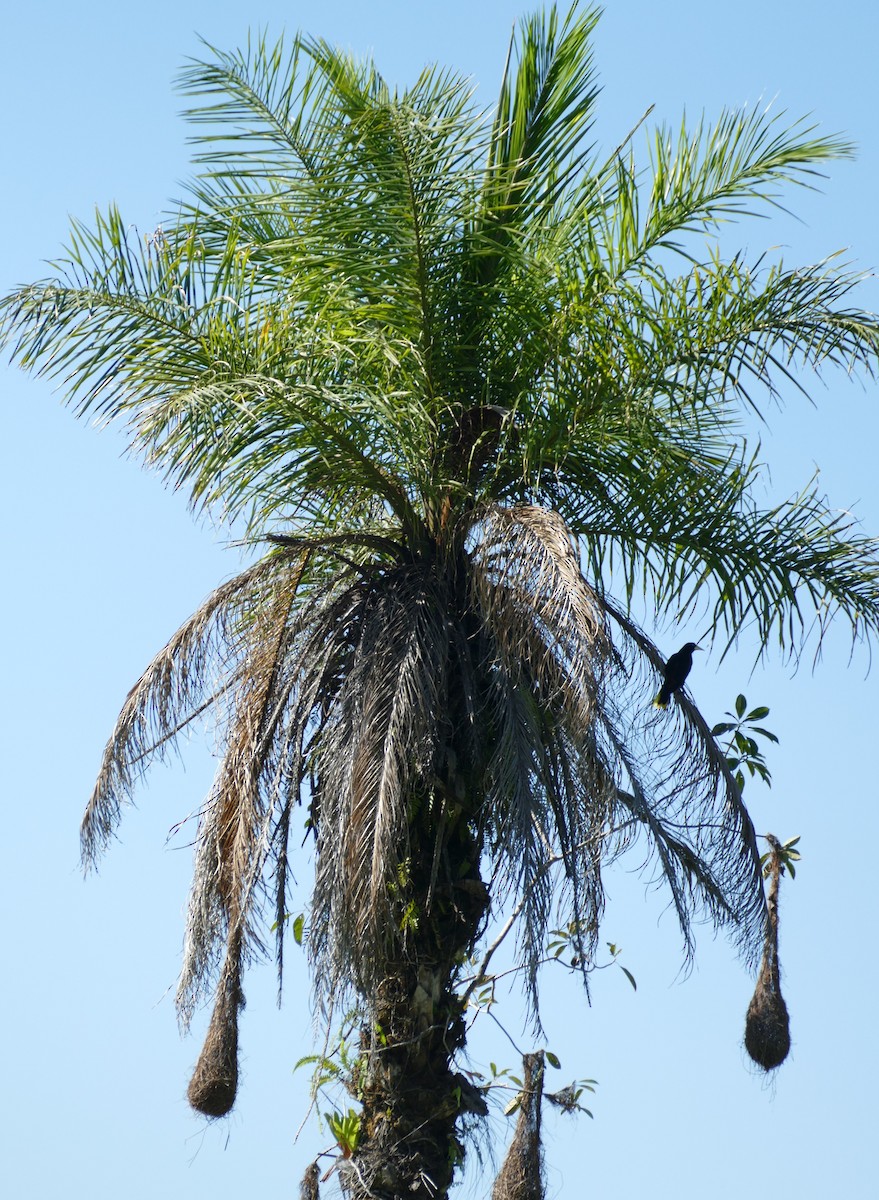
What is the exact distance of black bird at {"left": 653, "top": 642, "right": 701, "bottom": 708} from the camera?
901 cm

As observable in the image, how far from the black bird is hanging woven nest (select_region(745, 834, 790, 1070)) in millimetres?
1185

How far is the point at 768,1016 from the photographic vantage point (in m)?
8.94

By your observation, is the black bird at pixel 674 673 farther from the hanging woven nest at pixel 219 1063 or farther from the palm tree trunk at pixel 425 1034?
the hanging woven nest at pixel 219 1063

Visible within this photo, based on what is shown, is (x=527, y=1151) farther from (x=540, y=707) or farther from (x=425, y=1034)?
(x=540, y=707)

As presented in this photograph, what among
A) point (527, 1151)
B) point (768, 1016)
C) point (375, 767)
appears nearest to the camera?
point (375, 767)

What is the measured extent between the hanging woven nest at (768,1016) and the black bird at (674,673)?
1.18 m

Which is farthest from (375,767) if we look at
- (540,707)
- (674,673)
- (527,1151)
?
(527,1151)

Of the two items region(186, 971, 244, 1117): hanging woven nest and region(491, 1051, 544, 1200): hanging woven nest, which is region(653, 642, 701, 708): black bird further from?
region(186, 971, 244, 1117): hanging woven nest

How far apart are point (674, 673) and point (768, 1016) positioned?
178 cm

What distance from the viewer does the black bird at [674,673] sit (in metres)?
9.01

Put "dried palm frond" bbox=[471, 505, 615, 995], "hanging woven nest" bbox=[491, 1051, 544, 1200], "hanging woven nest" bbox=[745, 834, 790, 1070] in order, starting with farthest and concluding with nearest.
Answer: "hanging woven nest" bbox=[745, 834, 790, 1070] < "hanging woven nest" bbox=[491, 1051, 544, 1200] < "dried palm frond" bbox=[471, 505, 615, 995]

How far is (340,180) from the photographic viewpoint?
8617 mm

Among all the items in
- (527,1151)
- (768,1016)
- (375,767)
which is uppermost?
(375,767)

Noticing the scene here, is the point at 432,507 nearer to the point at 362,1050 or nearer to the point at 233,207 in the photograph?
the point at 233,207
